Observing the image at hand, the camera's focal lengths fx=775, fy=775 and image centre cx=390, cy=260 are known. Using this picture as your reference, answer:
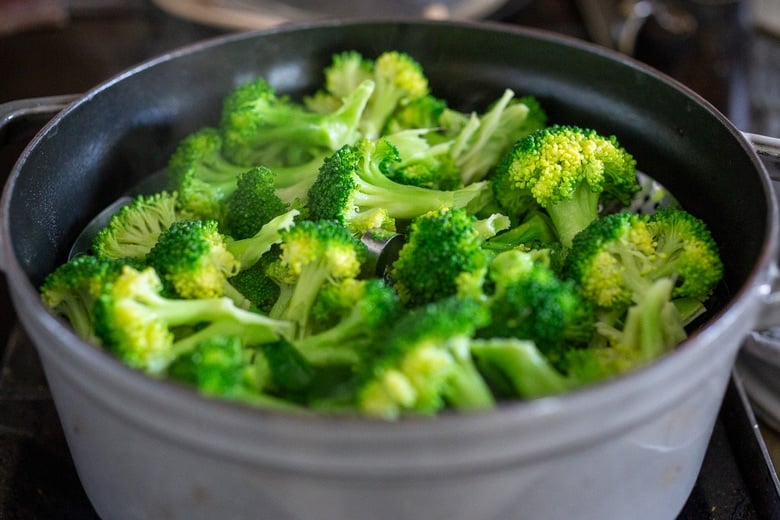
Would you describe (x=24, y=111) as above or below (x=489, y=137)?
above

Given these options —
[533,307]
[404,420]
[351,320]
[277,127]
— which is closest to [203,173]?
[277,127]

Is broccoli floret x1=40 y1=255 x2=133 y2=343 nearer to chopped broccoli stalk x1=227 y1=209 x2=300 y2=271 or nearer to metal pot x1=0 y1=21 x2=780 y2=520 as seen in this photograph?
metal pot x1=0 y1=21 x2=780 y2=520

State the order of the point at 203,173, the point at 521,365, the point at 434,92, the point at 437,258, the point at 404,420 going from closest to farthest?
1. the point at 404,420
2. the point at 521,365
3. the point at 437,258
4. the point at 203,173
5. the point at 434,92

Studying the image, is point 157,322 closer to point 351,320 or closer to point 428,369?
point 351,320

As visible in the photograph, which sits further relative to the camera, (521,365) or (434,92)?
(434,92)

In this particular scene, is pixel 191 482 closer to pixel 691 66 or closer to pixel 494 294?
pixel 494 294

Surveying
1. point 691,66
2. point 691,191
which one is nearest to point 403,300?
point 691,191

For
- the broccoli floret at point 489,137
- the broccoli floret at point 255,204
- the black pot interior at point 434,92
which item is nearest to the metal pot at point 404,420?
the black pot interior at point 434,92
